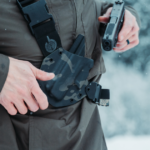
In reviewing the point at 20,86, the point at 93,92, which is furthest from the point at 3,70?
the point at 93,92

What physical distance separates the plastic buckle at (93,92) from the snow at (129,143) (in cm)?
59

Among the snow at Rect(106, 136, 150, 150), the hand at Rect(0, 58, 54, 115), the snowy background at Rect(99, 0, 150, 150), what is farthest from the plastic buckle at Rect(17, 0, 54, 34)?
the snow at Rect(106, 136, 150, 150)

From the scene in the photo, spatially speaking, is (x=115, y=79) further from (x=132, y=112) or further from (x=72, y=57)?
(x=72, y=57)

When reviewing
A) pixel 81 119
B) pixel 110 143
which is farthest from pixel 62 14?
pixel 110 143

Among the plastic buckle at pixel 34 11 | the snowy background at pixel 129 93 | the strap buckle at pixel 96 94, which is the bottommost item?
the snowy background at pixel 129 93

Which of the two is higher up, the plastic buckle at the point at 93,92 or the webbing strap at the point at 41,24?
the webbing strap at the point at 41,24

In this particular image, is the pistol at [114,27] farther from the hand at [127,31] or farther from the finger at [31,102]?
the finger at [31,102]

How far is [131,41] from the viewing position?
23.5 inches

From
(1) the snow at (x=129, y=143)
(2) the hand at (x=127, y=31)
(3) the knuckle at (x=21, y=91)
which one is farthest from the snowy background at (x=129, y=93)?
(3) the knuckle at (x=21, y=91)

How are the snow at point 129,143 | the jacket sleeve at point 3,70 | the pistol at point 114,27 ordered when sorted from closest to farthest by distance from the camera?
the jacket sleeve at point 3,70, the pistol at point 114,27, the snow at point 129,143

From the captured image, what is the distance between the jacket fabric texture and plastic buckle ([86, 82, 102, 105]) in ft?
0.06

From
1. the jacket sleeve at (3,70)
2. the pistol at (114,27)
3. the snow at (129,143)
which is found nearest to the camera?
the jacket sleeve at (3,70)

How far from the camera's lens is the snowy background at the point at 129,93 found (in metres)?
1.08

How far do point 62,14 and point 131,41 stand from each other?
268mm
